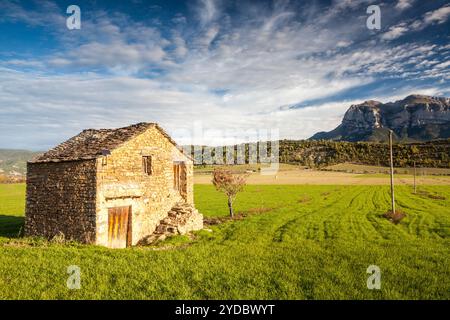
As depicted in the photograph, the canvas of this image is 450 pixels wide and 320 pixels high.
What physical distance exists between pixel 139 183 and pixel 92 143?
3588mm

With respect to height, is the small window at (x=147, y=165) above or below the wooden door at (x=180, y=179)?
above

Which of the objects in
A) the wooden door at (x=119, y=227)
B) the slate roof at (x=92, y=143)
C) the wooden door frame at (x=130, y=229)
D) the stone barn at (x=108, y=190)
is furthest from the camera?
the wooden door frame at (x=130, y=229)

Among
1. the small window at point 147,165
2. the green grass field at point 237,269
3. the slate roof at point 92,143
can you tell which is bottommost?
the green grass field at point 237,269

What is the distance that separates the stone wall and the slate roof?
18.7 inches

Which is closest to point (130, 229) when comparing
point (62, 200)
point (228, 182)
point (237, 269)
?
point (62, 200)

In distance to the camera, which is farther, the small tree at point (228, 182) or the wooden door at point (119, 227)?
the small tree at point (228, 182)

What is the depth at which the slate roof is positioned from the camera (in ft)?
55.0

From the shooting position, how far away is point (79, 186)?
1591 cm

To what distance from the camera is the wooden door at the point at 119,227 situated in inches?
643

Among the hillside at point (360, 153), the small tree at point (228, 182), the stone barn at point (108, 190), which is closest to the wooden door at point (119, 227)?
the stone barn at point (108, 190)

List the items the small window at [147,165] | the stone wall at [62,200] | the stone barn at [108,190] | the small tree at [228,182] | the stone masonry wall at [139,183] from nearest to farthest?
1. the stone wall at [62,200]
2. the stone barn at [108,190]
3. the stone masonry wall at [139,183]
4. the small window at [147,165]
5. the small tree at [228,182]

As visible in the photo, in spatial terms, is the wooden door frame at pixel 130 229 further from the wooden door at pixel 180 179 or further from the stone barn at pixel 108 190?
the wooden door at pixel 180 179
